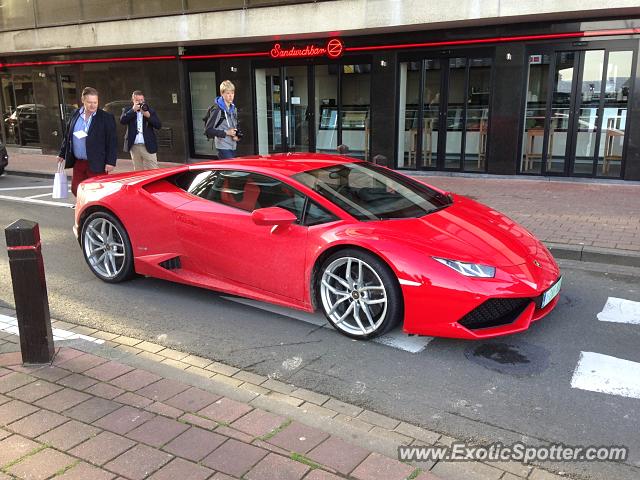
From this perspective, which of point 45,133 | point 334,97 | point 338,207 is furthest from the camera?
point 45,133

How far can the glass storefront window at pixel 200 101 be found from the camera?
15628 mm

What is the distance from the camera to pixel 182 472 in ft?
8.13

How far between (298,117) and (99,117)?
8.19 meters

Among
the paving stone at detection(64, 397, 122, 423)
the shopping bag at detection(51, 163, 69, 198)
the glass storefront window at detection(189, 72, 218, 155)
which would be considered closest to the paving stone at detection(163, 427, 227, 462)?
the paving stone at detection(64, 397, 122, 423)

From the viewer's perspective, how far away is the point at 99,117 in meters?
7.20

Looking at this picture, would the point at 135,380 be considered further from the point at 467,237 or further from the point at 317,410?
the point at 467,237

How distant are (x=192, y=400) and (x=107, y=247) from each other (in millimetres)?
2919

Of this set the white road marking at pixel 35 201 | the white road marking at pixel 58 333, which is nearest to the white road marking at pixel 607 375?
the white road marking at pixel 58 333

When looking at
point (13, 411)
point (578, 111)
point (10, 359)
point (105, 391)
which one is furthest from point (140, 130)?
point (578, 111)

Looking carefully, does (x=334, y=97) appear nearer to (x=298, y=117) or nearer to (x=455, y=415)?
(x=298, y=117)

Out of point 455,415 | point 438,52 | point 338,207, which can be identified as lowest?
point 455,415

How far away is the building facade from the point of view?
11203mm

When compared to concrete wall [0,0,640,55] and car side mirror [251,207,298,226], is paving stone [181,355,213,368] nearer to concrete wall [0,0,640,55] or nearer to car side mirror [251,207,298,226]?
car side mirror [251,207,298,226]

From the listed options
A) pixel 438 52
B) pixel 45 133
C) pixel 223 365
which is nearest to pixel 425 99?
pixel 438 52
